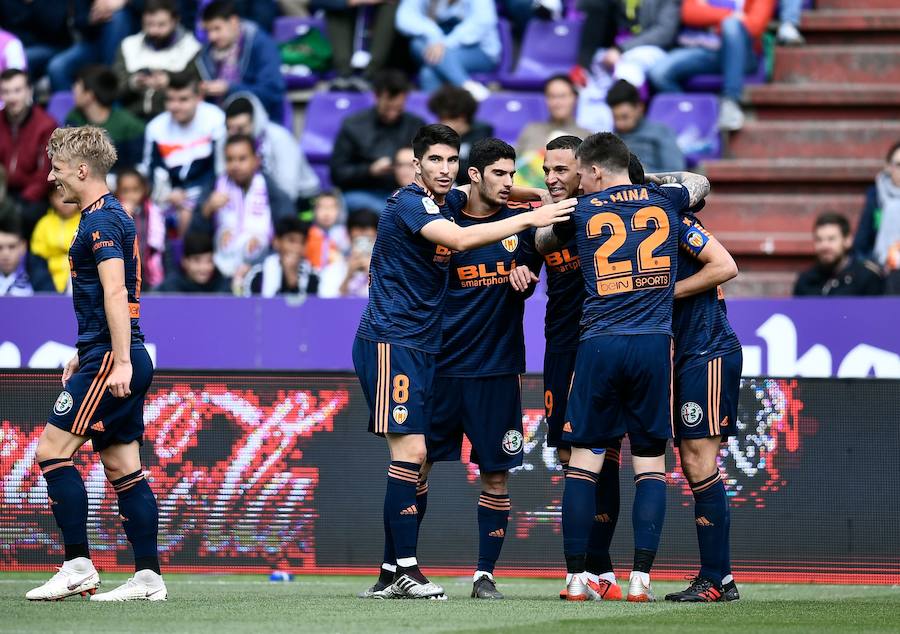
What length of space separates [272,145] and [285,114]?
3.95 ft

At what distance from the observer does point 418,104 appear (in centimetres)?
1384

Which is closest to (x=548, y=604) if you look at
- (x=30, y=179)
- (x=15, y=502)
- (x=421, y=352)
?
(x=421, y=352)

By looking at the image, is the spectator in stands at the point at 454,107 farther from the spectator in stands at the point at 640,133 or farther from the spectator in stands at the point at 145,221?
the spectator in stands at the point at 145,221

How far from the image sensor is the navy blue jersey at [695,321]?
723 centimetres

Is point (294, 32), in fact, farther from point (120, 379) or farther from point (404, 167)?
point (120, 379)

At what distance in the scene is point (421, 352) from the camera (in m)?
7.24

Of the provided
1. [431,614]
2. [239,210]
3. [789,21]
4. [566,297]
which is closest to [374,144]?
[239,210]

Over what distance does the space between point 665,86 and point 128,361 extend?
26.5ft

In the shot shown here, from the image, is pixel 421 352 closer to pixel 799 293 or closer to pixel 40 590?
pixel 40 590

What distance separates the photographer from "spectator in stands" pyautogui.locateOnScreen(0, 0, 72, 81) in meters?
15.5

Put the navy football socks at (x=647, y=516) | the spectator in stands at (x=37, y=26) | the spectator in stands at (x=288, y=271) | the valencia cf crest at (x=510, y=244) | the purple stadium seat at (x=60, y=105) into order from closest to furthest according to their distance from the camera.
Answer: the navy football socks at (x=647, y=516)
the valencia cf crest at (x=510, y=244)
the spectator in stands at (x=288, y=271)
the purple stadium seat at (x=60, y=105)
the spectator in stands at (x=37, y=26)

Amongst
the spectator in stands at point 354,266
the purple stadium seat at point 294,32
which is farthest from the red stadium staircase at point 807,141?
the purple stadium seat at point 294,32

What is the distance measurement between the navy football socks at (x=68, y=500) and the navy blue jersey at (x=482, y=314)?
1.89 meters

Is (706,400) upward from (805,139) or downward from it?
downward
